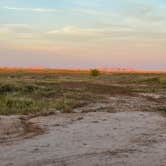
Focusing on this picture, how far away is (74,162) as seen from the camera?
12773 millimetres

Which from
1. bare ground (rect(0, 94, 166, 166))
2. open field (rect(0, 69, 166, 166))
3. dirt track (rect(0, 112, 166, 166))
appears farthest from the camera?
open field (rect(0, 69, 166, 166))

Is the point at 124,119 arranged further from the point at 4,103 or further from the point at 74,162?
the point at 74,162

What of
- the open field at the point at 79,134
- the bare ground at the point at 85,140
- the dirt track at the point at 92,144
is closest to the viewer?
the dirt track at the point at 92,144

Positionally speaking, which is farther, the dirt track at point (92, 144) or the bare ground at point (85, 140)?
the bare ground at point (85, 140)

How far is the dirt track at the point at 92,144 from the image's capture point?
42.3 ft

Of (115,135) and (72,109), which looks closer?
(115,135)

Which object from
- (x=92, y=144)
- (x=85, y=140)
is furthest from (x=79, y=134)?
(x=92, y=144)

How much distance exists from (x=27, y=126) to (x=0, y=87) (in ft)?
60.0

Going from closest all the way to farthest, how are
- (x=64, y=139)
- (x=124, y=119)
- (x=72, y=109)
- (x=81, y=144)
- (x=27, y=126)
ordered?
(x=81, y=144) < (x=64, y=139) < (x=27, y=126) < (x=124, y=119) < (x=72, y=109)

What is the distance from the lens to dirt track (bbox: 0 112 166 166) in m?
12.9

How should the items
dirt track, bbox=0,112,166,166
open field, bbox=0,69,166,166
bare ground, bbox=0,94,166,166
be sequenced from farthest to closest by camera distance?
open field, bbox=0,69,166,166 < bare ground, bbox=0,94,166,166 < dirt track, bbox=0,112,166,166

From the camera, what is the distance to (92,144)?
15547 mm

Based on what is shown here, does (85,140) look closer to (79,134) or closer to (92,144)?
(92,144)

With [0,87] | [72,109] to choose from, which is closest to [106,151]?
[72,109]
